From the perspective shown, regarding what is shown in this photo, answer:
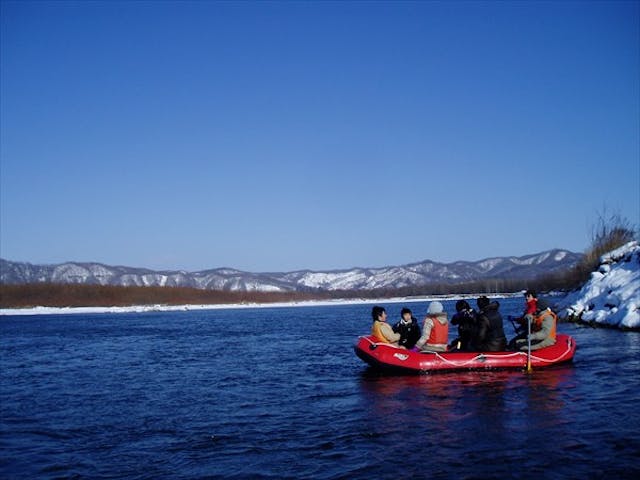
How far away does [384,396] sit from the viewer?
13.9 meters

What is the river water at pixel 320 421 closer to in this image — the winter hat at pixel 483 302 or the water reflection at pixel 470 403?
the water reflection at pixel 470 403

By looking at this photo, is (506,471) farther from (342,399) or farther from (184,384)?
(184,384)

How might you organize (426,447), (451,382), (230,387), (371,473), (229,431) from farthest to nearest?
(230,387)
(451,382)
(229,431)
(426,447)
(371,473)

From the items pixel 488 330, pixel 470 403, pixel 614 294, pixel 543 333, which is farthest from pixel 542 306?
pixel 614 294

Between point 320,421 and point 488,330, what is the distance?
709 centimetres

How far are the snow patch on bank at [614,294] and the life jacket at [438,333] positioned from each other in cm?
1333

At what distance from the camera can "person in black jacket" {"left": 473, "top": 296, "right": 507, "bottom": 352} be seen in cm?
1653

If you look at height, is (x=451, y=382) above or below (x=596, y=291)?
below

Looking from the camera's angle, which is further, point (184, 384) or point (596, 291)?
point (596, 291)

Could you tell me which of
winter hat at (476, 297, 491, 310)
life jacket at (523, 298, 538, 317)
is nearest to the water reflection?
winter hat at (476, 297, 491, 310)

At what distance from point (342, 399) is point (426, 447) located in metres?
4.67

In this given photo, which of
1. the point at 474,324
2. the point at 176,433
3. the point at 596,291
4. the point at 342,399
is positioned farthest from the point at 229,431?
the point at 596,291

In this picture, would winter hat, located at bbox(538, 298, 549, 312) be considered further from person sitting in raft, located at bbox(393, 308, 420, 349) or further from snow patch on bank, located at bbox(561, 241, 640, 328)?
snow patch on bank, located at bbox(561, 241, 640, 328)

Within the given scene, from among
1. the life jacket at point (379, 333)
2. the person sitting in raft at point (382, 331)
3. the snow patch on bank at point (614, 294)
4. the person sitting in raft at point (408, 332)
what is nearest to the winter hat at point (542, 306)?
the person sitting in raft at point (408, 332)
